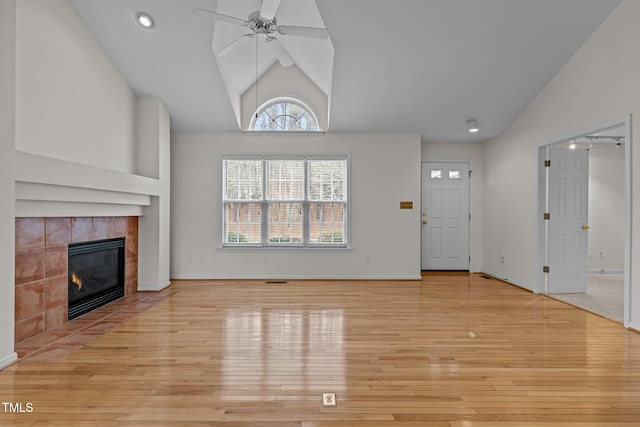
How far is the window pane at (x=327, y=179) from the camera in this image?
608cm

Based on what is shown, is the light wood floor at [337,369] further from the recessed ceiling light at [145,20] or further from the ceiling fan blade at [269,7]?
the ceiling fan blade at [269,7]

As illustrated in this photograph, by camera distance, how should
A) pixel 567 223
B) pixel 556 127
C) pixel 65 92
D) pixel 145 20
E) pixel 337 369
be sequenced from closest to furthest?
1. pixel 337 369
2. pixel 65 92
3. pixel 145 20
4. pixel 556 127
5. pixel 567 223

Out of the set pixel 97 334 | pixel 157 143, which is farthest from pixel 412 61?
pixel 97 334

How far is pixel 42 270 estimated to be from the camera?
11.0ft

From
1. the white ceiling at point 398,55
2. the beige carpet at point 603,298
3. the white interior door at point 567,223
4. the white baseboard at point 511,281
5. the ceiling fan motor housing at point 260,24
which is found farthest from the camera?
the white baseboard at point 511,281

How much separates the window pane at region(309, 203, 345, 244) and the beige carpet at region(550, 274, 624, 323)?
10.9 ft

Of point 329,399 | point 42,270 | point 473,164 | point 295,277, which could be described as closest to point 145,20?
point 42,270

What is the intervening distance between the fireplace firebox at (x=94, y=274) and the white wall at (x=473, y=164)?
5.49 m

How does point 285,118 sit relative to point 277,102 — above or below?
below

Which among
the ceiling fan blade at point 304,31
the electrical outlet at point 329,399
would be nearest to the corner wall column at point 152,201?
the ceiling fan blade at point 304,31

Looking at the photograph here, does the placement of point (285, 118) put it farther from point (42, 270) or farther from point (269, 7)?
point (42, 270)

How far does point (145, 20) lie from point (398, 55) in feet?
10.1

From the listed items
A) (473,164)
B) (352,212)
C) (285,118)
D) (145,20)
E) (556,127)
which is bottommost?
(352,212)

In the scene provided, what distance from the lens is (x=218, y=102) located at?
5277 mm
